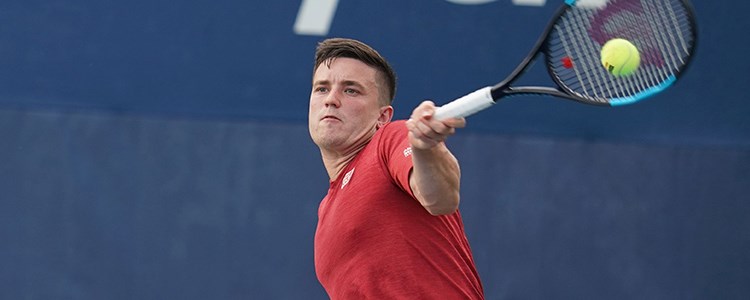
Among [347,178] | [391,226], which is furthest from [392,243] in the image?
[347,178]

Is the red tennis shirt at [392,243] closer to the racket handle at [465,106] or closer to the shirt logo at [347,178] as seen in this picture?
the shirt logo at [347,178]

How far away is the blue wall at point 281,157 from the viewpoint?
13.3 feet

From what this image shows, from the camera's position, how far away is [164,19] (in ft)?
14.2

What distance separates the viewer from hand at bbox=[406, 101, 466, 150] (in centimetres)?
213

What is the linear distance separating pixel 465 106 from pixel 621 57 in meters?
0.48

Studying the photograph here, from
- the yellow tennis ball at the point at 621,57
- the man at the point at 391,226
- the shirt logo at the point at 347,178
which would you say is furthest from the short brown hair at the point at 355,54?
the yellow tennis ball at the point at 621,57

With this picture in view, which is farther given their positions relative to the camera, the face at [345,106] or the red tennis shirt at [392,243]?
the face at [345,106]

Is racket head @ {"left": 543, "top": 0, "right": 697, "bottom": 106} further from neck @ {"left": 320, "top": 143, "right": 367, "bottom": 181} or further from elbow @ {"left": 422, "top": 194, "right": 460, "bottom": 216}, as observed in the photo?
neck @ {"left": 320, "top": 143, "right": 367, "bottom": 181}

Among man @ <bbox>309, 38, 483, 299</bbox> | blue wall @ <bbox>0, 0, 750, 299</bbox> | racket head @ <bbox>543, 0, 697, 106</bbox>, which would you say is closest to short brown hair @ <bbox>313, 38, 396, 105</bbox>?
man @ <bbox>309, 38, 483, 299</bbox>

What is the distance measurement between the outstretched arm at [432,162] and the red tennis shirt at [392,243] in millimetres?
180

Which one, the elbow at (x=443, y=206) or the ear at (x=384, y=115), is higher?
the ear at (x=384, y=115)

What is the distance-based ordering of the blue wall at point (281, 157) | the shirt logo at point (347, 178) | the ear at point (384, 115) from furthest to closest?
the blue wall at point (281, 157) → the ear at point (384, 115) → the shirt logo at point (347, 178)

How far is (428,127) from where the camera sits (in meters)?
2.14

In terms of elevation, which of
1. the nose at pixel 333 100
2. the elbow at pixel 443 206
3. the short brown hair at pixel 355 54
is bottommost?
the elbow at pixel 443 206
